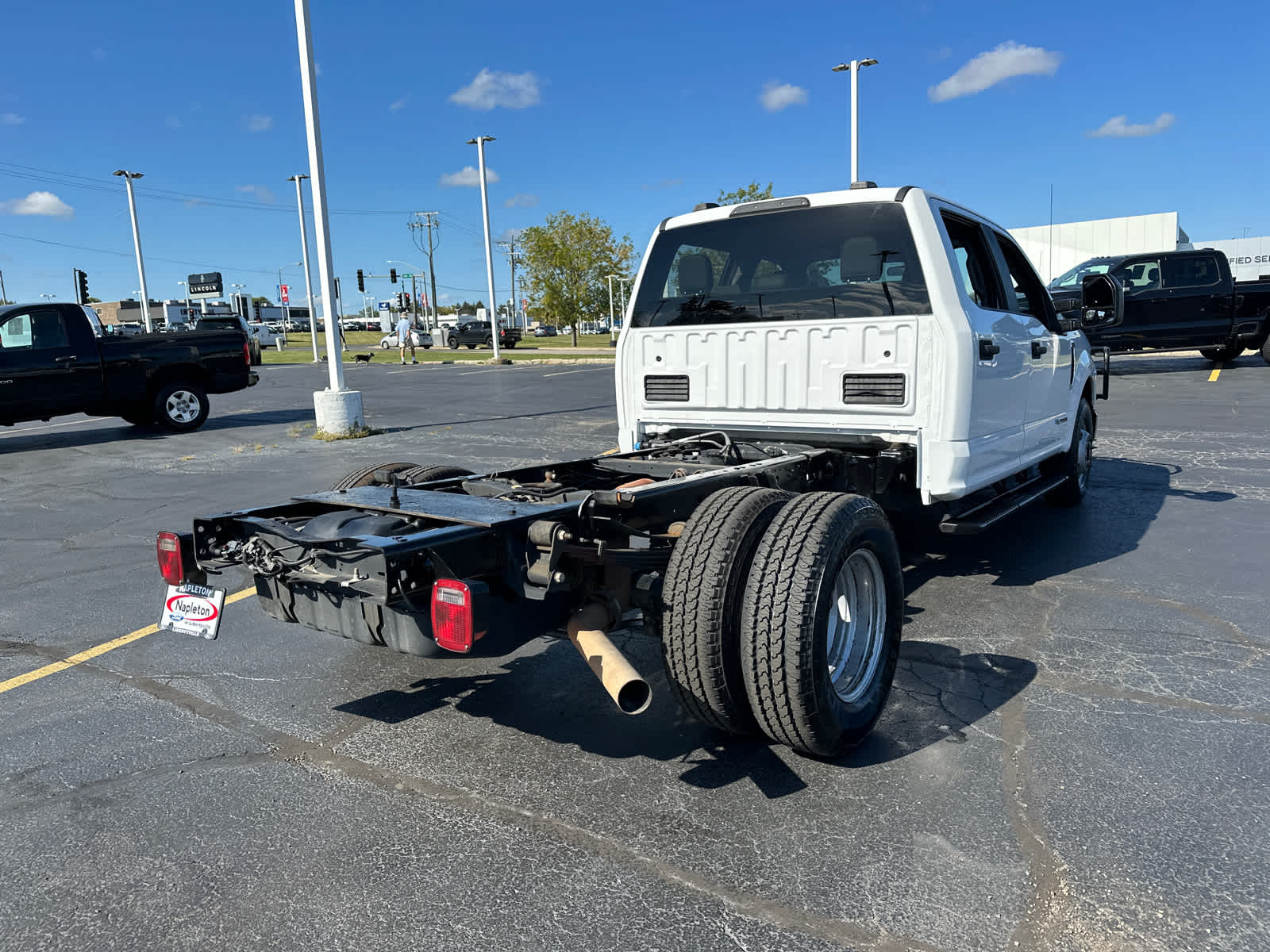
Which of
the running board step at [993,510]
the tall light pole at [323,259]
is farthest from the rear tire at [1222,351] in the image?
the tall light pole at [323,259]

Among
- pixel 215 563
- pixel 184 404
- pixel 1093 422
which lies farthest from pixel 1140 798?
pixel 184 404

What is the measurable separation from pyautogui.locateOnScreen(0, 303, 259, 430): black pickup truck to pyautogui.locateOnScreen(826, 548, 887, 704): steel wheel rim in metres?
12.5

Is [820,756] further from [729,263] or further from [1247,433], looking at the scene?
[1247,433]

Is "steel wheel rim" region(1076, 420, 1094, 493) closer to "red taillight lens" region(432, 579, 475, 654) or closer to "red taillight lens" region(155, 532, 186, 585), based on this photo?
"red taillight lens" region(432, 579, 475, 654)

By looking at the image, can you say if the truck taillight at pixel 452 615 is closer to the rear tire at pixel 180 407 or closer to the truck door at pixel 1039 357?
the truck door at pixel 1039 357

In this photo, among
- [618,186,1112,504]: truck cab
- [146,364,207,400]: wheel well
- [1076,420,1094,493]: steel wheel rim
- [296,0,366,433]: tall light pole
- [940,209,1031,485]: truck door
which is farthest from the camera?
[146,364,207,400]: wheel well

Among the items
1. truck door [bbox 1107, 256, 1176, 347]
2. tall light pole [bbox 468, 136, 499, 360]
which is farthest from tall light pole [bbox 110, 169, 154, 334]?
truck door [bbox 1107, 256, 1176, 347]

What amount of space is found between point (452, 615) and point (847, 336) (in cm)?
289

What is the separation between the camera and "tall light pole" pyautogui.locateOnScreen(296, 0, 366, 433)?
1215 cm

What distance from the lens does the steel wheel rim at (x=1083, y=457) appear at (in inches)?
284

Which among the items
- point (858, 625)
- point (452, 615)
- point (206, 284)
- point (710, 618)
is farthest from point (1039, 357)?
point (206, 284)

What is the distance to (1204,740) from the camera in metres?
3.30

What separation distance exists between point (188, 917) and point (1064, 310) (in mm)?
6570

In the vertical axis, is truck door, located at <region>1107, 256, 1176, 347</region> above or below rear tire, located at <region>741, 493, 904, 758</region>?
above
